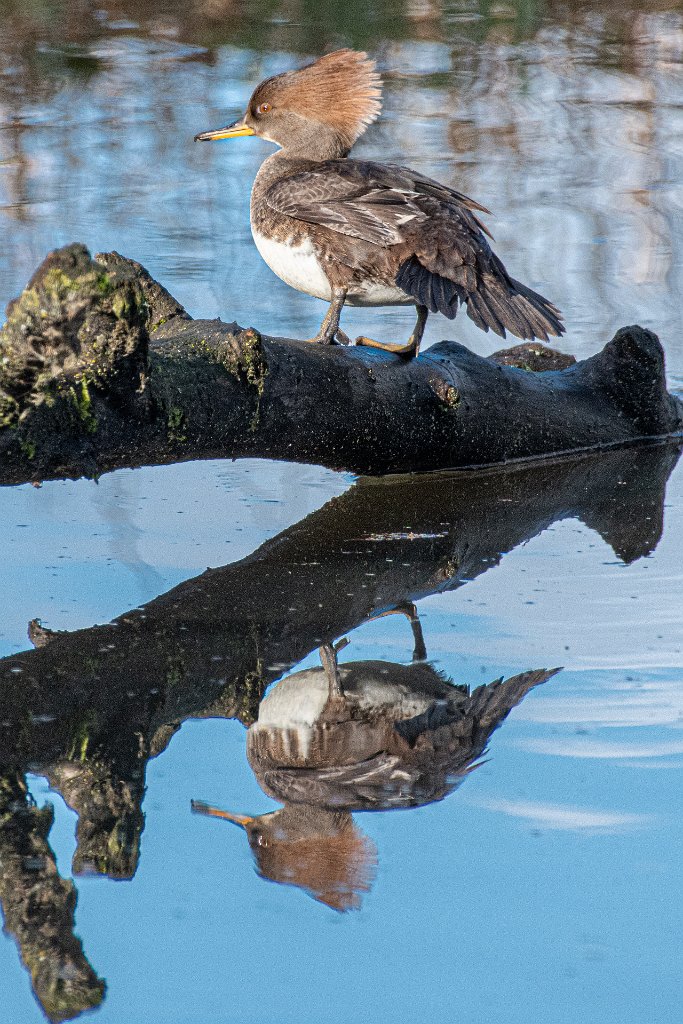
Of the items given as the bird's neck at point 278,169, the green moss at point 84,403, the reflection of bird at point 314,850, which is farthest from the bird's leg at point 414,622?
the bird's neck at point 278,169

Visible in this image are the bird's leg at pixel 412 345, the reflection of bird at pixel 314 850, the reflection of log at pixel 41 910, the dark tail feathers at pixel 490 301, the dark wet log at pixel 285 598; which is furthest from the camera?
the bird's leg at pixel 412 345

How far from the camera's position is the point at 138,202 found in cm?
791

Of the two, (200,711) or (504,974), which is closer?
(504,974)

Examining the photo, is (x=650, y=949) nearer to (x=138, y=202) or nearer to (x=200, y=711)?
(x=200, y=711)

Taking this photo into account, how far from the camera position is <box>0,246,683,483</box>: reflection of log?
3035 millimetres

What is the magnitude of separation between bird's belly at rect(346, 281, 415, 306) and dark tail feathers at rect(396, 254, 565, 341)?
11 centimetres

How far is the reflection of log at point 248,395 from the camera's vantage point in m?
3.04

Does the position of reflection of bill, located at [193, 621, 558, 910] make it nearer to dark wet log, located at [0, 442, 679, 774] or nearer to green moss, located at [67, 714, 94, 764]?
dark wet log, located at [0, 442, 679, 774]

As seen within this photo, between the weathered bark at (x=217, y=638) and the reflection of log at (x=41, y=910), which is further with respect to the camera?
the weathered bark at (x=217, y=638)

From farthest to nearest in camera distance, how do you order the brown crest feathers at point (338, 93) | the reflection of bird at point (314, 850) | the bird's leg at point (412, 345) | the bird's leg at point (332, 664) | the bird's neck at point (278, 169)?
the brown crest feathers at point (338, 93) → the bird's neck at point (278, 169) → the bird's leg at point (412, 345) → the bird's leg at point (332, 664) → the reflection of bird at point (314, 850)

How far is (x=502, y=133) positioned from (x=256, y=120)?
538 cm

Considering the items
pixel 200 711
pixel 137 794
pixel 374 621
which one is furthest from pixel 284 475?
pixel 137 794

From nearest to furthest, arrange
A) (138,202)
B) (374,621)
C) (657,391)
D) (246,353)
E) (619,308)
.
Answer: (374,621), (246,353), (657,391), (619,308), (138,202)

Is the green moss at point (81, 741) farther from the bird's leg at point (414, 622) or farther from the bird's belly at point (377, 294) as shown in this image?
the bird's belly at point (377, 294)
